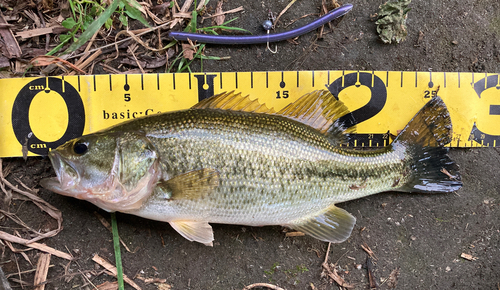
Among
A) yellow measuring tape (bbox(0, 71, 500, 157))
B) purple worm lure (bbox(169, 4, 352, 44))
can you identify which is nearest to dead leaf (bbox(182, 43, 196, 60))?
purple worm lure (bbox(169, 4, 352, 44))

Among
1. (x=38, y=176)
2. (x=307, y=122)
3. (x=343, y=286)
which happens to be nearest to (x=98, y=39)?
(x=38, y=176)

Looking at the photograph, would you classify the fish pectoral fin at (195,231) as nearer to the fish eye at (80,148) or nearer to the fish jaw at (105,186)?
the fish jaw at (105,186)

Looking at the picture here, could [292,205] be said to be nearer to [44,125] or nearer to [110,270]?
[110,270]

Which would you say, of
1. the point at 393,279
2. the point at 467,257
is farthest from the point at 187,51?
the point at 467,257

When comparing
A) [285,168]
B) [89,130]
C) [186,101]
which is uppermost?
[186,101]

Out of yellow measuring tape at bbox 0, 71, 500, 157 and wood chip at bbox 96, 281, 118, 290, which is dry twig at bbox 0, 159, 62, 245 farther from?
wood chip at bbox 96, 281, 118, 290

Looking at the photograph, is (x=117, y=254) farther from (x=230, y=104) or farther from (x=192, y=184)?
(x=230, y=104)
